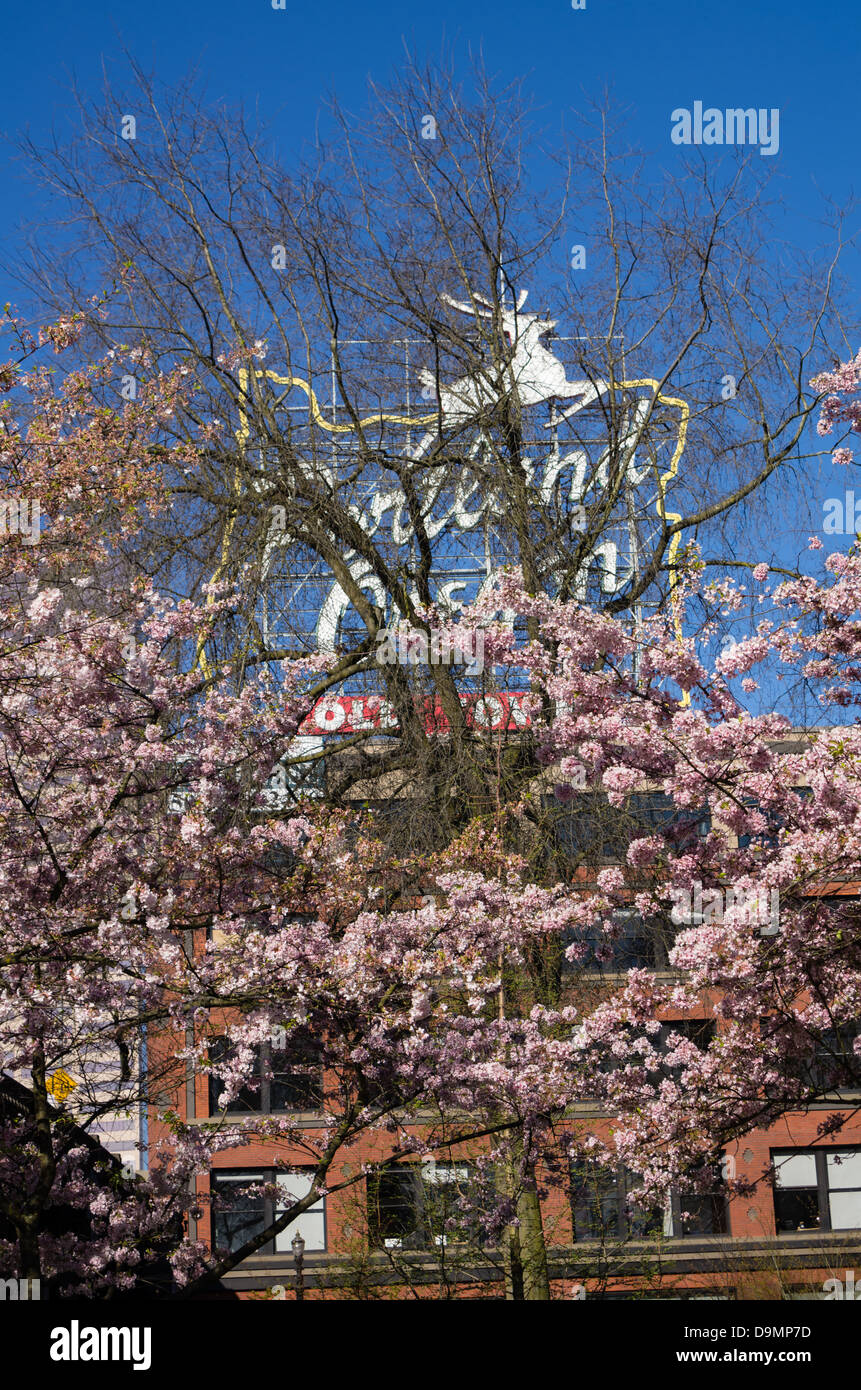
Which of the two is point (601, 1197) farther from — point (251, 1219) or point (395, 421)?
point (251, 1219)

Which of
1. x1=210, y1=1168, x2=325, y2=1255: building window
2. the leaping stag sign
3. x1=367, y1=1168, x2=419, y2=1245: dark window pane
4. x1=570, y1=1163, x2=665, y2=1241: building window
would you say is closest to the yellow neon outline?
the leaping stag sign

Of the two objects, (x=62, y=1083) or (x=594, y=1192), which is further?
(x=594, y=1192)

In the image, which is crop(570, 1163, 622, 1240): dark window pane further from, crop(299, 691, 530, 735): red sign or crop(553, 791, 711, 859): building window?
crop(299, 691, 530, 735): red sign

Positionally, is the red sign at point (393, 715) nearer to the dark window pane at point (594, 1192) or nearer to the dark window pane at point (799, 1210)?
the dark window pane at point (594, 1192)

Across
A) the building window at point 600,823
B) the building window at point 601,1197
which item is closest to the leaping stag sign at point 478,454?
the building window at point 600,823

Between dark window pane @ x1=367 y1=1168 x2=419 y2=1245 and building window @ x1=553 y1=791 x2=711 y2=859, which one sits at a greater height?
building window @ x1=553 y1=791 x2=711 y2=859

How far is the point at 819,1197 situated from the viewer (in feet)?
114

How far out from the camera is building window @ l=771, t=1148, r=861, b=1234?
34.8 metres

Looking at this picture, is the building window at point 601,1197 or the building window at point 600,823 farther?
the building window at point 601,1197

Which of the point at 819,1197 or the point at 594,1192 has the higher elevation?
the point at 594,1192

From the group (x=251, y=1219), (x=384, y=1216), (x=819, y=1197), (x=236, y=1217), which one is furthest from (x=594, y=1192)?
(x=819, y=1197)

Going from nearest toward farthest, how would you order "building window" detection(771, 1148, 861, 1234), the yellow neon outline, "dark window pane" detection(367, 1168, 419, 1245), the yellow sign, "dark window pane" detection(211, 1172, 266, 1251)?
the yellow sign, the yellow neon outline, "dark window pane" detection(367, 1168, 419, 1245), "dark window pane" detection(211, 1172, 266, 1251), "building window" detection(771, 1148, 861, 1234)

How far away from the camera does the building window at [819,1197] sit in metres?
34.8

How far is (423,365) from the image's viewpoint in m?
15.6
